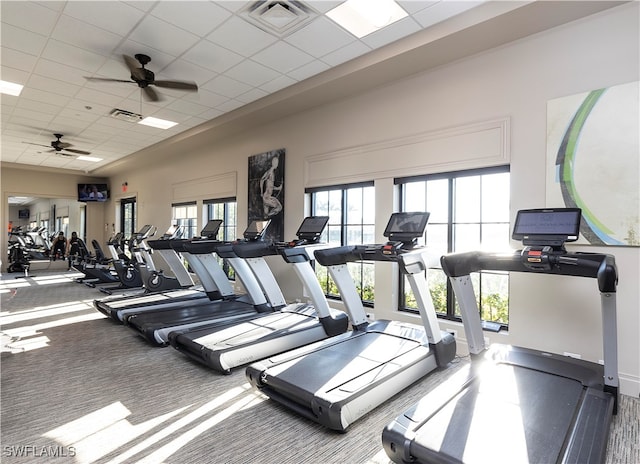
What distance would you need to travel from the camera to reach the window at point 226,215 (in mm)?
7672

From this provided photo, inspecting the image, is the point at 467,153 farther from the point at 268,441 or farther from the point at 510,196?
the point at 268,441

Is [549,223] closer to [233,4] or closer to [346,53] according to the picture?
[346,53]

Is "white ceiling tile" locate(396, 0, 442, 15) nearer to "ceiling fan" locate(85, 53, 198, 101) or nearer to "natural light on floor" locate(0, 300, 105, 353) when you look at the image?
"ceiling fan" locate(85, 53, 198, 101)

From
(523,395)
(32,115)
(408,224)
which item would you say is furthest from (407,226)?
(32,115)

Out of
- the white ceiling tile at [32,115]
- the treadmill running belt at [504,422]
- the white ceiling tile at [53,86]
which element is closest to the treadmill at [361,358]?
the treadmill running belt at [504,422]

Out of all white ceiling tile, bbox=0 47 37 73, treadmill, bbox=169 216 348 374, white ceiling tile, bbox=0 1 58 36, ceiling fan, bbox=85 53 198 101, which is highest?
white ceiling tile, bbox=0 1 58 36

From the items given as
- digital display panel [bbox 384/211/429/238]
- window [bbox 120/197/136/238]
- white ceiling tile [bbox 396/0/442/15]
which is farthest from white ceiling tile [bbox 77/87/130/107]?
window [bbox 120/197/136/238]

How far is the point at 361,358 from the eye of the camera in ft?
10.4

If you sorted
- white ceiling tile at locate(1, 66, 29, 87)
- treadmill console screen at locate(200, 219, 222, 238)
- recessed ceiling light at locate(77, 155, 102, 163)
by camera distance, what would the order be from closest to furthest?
1. white ceiling tile at locate(1, 66, 29, 87)
2. treadmill console screen at locate(200, 219, 222, 238)
3. recessed ceiling light at locate(77, 155, 102, 163)

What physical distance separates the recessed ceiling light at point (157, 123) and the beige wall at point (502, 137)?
2.65m

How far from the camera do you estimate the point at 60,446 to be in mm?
2299

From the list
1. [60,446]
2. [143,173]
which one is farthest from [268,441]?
[143,173]

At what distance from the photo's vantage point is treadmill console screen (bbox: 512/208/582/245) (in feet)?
8.70

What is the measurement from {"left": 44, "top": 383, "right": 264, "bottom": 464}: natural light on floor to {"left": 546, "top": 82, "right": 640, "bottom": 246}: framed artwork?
10.9ft
